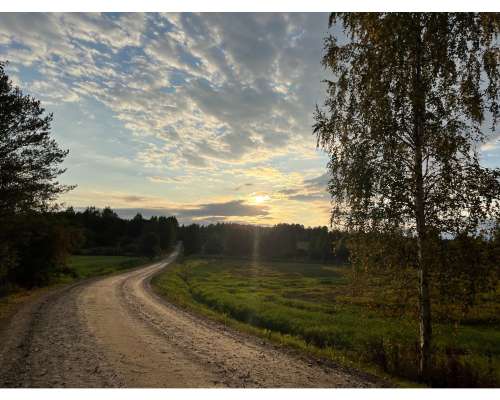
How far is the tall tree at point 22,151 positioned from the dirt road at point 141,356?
707cm

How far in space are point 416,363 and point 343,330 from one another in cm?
1082

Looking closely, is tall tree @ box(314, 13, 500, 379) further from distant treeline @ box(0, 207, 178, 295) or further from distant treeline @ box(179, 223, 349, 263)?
distant treeline @ box(179, 223, 349, 263)

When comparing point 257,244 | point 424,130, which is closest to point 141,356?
point 424,130

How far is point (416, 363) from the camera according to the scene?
1138cm

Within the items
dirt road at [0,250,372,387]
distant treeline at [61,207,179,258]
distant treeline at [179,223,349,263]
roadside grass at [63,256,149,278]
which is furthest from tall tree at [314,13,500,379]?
distant treeline at [179,223,349,263]

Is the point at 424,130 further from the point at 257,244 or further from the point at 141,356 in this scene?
the point at 257,244

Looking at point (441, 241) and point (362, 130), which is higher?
point (362, 130)

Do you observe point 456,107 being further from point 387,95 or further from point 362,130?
point 362,130

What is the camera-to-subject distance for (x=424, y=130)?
34.8ft

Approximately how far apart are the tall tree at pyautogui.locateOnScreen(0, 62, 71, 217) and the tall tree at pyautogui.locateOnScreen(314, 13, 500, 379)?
65.4 ft

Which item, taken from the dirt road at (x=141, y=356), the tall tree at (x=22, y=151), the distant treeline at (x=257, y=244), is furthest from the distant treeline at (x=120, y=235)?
the dirt road at (x=141, y=356)

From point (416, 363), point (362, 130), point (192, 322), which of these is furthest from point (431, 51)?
point (192, 322)

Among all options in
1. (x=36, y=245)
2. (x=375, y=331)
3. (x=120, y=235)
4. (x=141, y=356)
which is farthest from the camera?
(x=120, y=235)

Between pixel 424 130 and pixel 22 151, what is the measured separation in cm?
2270
